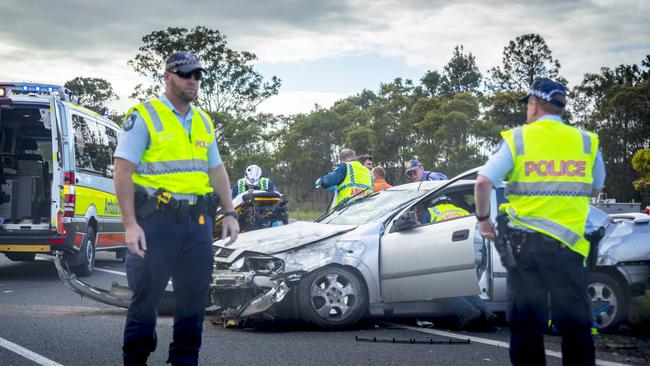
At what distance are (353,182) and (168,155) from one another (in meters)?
6.60

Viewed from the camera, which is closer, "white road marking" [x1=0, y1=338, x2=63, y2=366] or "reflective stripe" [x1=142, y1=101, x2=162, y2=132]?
"reflective stripe" [x1=142, y1=101, x2=162, y2=132]

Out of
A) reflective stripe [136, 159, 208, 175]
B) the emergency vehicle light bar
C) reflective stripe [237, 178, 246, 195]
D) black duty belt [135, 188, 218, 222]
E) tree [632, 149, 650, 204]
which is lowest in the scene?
black duty belt [135, 188, 218, 222]

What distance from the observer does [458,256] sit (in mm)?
7508

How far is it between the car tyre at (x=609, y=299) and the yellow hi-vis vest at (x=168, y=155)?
14.7ft

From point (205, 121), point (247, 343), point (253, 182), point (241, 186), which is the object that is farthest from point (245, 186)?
point (205, 121)

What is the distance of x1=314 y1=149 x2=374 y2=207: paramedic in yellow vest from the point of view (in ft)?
35.9

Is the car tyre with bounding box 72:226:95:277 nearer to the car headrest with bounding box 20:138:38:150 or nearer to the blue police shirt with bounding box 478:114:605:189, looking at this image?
the car headrest with bounding box 20:138:38:150

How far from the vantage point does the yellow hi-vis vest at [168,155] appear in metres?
4.49

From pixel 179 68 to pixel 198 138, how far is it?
0.39 m

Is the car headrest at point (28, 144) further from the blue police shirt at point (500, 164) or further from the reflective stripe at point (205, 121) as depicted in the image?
the blue police shirt at point (500, 164)

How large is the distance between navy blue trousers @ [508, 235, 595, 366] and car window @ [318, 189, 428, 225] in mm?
3555

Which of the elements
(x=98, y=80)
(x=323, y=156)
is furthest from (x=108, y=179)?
(x=98, y=80)

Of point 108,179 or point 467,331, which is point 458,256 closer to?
point 467,331

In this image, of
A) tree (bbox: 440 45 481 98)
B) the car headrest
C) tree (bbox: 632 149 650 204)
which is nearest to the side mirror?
the car headrest
